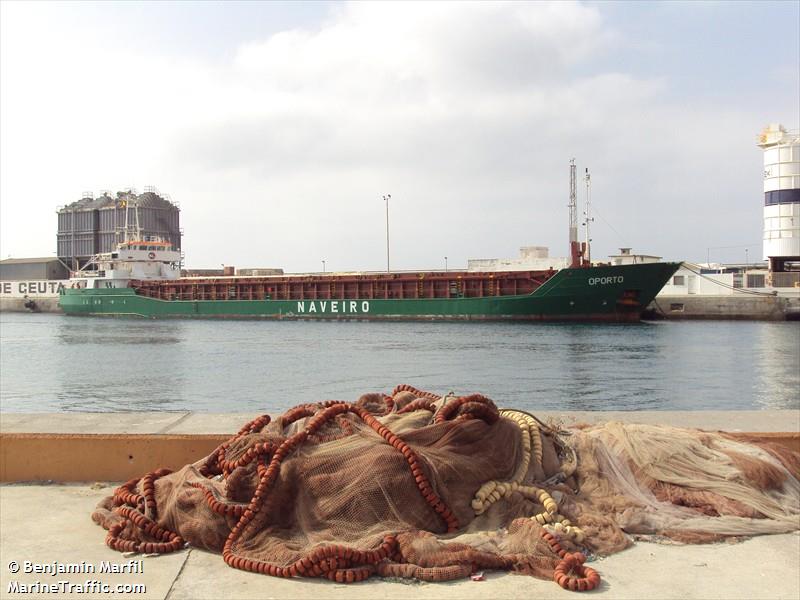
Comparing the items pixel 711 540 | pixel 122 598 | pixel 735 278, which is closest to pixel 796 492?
pixel 711 540

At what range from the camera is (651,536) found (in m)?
3.22

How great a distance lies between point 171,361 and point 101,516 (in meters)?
21.1

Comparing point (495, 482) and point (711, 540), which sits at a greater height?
point (495, 482)

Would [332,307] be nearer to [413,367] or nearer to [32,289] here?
[413,367]

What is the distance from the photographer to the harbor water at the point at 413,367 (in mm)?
15812

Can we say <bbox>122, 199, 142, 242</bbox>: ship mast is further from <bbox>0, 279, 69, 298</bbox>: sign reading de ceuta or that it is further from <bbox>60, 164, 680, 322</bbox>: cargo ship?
<bbox>0, 279, 69, 298</bbox>: sign reading de ceuta

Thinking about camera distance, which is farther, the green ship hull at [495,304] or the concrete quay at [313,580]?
the green ship hull at [495,304]

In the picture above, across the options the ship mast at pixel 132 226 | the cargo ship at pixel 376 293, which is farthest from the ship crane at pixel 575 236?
the ship mast at pixel 132 226

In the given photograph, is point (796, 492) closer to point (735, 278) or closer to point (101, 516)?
point (101, 516)

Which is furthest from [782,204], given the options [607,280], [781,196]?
[607,280]

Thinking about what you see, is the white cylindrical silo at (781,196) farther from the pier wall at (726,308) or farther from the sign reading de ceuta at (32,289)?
the sign reading de ceuta at (32,289)

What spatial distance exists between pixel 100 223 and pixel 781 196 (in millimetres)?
65085

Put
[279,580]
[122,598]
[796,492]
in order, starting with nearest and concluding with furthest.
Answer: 1. [122,598]
2. [279,580]
3. [796,492]

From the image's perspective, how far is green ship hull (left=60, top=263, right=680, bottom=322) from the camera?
121ft
